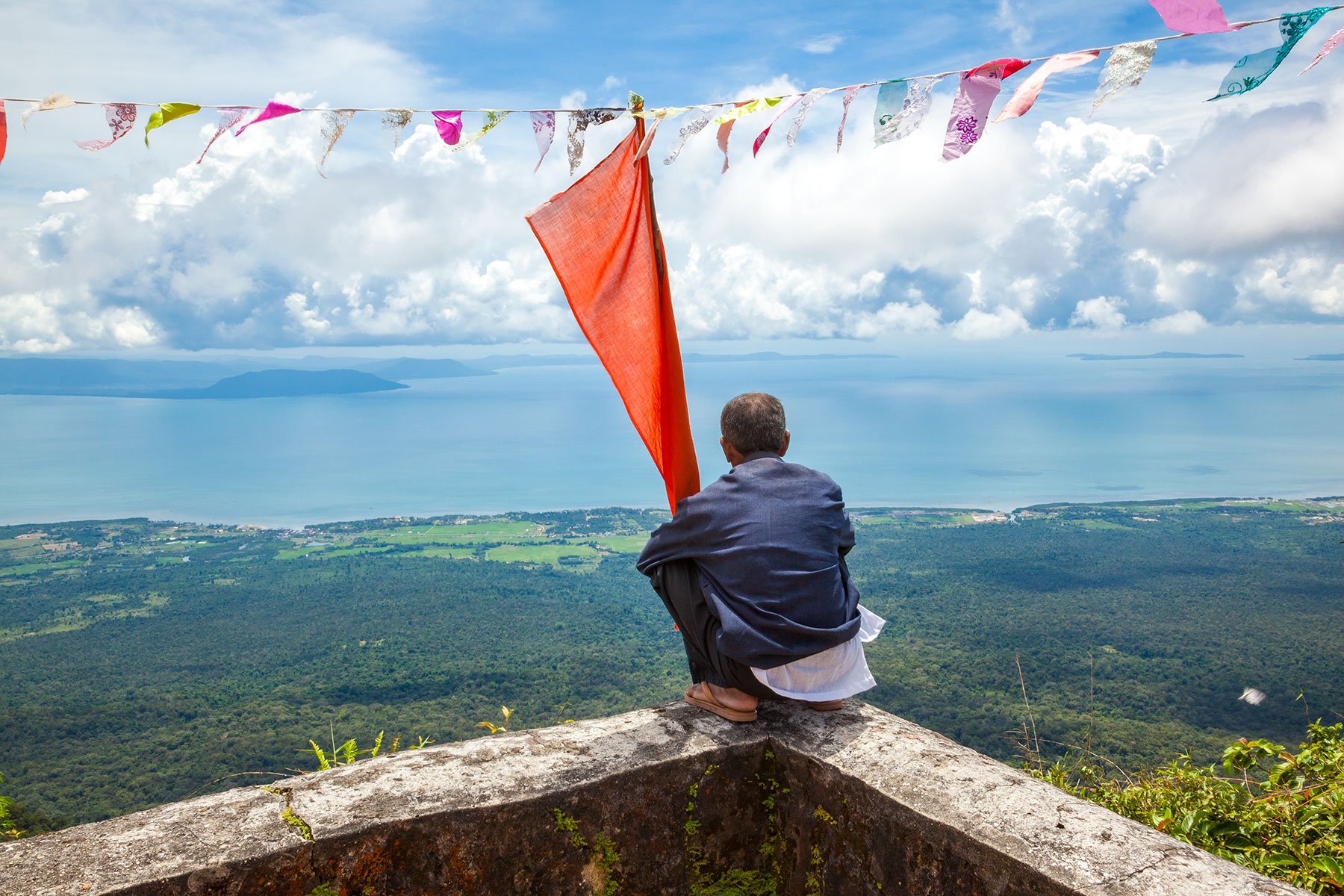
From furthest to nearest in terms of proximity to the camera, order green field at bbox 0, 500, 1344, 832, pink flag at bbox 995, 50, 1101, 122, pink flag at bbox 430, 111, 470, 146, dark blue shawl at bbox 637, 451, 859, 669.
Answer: green field at bbox 0, 500, 1344, 832 < pink flag at bbox 430, 111, 470, 146 < pink flag at bbox 995, 50, 1101, 122 < dark blue shawl at bbox 637, 451, 859, 669

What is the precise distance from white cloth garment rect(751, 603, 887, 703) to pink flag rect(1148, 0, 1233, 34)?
2.01 meters

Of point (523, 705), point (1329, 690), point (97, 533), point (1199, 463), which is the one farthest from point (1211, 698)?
point (1199, 463)

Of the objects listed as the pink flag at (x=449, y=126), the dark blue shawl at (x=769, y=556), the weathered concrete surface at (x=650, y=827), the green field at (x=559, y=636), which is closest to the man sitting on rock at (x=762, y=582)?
the dark blue shawl at (x=769, y=556)

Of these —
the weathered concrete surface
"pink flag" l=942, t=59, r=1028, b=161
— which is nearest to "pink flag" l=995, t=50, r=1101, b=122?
"pink flag" l=942, t=59, r=1028, b=161

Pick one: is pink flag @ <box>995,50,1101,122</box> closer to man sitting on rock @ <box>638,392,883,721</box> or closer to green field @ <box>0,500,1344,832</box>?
man sitting on rock @ <box>638,392,883,721</box>

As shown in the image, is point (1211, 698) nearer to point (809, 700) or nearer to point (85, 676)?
point (809, 700)

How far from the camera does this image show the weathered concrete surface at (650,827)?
1711 mm

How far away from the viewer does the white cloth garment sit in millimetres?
2475

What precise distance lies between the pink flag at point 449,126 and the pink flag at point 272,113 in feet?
1.80

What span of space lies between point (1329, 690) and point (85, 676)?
175 feet

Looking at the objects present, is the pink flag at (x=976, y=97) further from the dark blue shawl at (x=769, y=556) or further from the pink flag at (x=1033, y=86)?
the dark blue shawl at (x=769, y=556)

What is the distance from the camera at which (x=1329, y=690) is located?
27.0 meters

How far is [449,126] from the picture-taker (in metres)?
3.68

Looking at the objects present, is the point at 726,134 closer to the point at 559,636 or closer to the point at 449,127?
the point at 449,127
